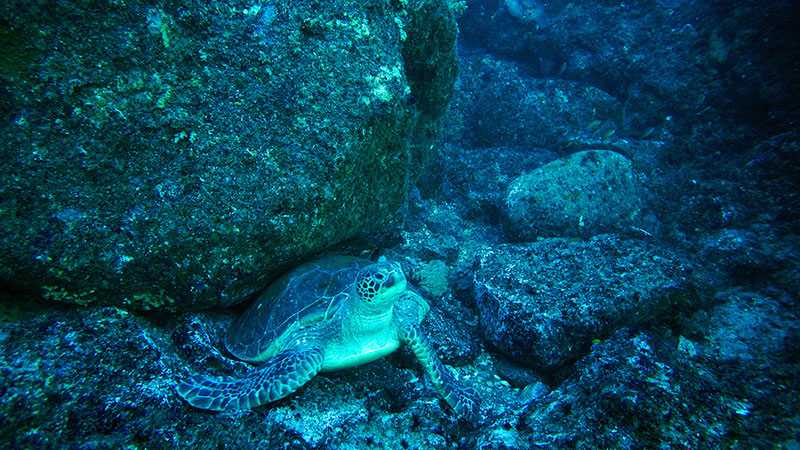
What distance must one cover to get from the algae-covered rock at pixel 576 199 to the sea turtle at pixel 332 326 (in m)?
3.12

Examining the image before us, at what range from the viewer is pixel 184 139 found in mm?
2463

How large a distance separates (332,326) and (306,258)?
2.46ft

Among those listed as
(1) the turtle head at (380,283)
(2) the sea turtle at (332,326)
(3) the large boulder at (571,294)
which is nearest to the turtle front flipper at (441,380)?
(2) the sea turtle at (332,326)

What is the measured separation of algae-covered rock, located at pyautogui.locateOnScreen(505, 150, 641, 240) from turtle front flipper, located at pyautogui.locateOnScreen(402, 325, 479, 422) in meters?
3.26

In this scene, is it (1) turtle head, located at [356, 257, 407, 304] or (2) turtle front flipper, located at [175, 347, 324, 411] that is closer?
(2) turtle front flipper, located at [175, 347, 324, 411]

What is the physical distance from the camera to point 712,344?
12.0 ft

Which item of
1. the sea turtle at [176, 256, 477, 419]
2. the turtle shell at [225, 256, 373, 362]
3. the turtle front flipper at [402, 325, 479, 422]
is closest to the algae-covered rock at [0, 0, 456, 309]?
the turtle shell at [225, 256, 373, 362]

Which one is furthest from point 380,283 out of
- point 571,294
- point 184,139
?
point 571,294

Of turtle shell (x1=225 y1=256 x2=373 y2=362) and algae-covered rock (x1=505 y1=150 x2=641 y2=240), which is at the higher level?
algae-covered rock (x1=505 y1=150 x2=641 y2=240)

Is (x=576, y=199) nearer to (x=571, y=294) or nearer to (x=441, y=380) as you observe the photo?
(x=571, y=294)

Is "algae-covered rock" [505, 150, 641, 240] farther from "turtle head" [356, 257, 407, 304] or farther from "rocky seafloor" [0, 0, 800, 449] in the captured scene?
"turtle head" [356, 257, 407, 304]

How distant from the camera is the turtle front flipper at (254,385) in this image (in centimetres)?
225

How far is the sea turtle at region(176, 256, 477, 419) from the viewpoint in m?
2.91

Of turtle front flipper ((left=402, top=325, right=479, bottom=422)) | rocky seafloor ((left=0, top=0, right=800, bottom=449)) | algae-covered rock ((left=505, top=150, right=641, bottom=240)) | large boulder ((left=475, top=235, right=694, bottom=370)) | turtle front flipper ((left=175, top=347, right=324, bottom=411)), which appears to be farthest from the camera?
algae-covered rock ((left=505, top=150, right=641, bottom=240))
